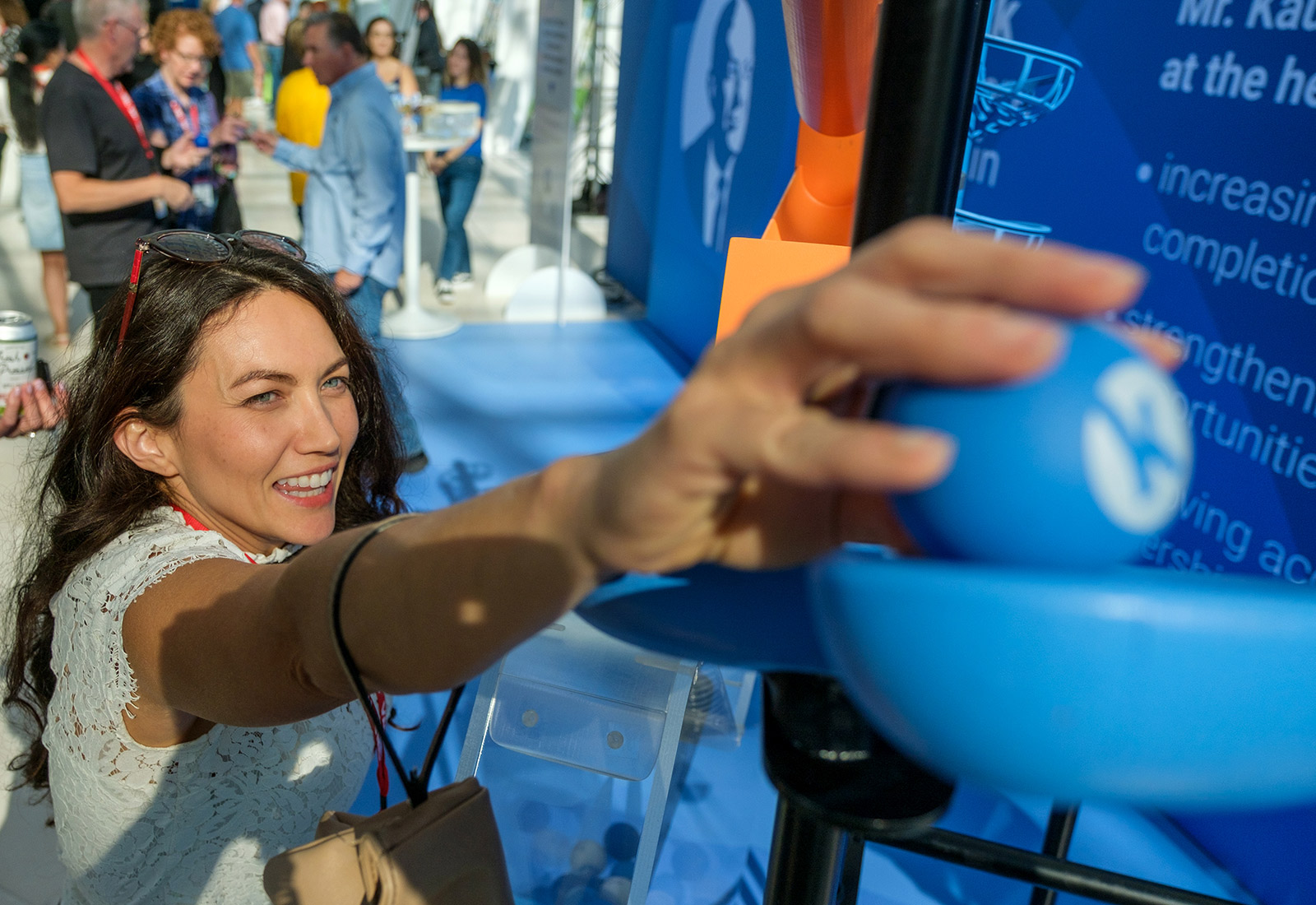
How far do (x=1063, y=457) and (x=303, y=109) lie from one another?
17.9ft

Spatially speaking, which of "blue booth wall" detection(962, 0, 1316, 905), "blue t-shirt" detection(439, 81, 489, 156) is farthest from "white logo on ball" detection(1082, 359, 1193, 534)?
"blue t-shirt" detection(439, 81, 489, 156)

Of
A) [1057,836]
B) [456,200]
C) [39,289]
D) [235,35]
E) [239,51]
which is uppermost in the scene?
[235,35]

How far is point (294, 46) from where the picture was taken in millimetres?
7051

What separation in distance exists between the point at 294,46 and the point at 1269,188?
21.5 ft

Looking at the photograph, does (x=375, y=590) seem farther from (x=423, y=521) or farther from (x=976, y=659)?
(x=976, y=659)

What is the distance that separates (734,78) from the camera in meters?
5.56

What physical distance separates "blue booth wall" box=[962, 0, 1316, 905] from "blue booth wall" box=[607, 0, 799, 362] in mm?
2175

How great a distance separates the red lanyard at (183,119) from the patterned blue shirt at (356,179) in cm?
73

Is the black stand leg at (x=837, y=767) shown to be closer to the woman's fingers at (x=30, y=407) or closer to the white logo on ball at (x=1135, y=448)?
the white logo on ball at (x=1135, y=448)

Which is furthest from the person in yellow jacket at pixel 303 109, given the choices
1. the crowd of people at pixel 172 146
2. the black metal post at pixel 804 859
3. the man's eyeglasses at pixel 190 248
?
the black metal post at pixel 804 859

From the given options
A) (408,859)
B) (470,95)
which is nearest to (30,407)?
(470,95)

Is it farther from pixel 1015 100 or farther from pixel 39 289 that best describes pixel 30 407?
pixel 1015 100

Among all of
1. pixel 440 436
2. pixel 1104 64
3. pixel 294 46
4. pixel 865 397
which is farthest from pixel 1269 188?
pixel 294 46

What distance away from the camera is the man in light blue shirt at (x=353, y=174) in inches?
179
